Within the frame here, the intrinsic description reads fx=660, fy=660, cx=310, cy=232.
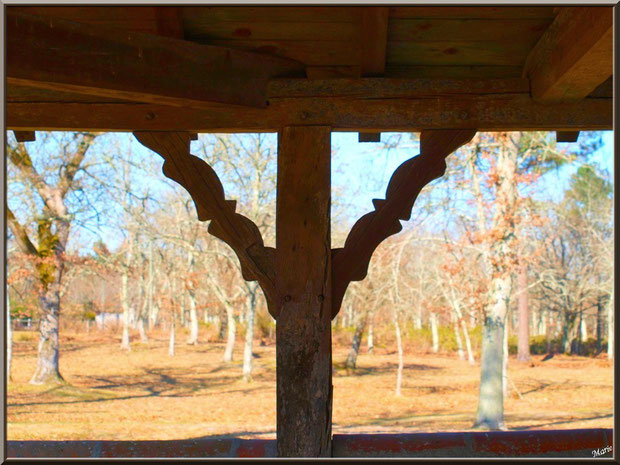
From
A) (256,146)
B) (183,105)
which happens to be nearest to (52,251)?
(256,146)

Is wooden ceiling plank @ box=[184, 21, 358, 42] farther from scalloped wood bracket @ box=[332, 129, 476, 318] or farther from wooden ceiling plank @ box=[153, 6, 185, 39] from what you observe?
scalloped wood bracket @ box=[332, 129, 476, 318]

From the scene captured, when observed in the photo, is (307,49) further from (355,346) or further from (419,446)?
(355,346)

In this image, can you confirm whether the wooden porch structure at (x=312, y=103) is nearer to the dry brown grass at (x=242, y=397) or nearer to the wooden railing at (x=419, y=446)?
the wooden railing at (x=419, y=446)

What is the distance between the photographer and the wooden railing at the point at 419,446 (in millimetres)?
2762

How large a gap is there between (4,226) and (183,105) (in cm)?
94

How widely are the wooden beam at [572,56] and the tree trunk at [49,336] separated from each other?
1314 centimetres

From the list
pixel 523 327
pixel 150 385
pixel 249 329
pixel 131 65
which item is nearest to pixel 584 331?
pixel 523 327

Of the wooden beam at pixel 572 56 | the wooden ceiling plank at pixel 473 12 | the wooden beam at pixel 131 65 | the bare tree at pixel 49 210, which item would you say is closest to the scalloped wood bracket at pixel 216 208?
the wooden beam at pixel 131 65

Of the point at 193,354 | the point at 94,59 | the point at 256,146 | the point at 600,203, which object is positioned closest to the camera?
the point at 94,59

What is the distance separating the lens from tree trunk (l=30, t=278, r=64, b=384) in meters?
14.6

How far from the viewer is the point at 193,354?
22797mm

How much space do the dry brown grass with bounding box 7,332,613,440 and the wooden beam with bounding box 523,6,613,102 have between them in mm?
9597

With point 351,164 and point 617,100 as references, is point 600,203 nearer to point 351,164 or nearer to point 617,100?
point 351,164

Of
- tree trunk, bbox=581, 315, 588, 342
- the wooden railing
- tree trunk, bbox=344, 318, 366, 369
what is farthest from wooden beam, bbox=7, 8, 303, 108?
tree trunk, bbox=581, 315, 588, 342
